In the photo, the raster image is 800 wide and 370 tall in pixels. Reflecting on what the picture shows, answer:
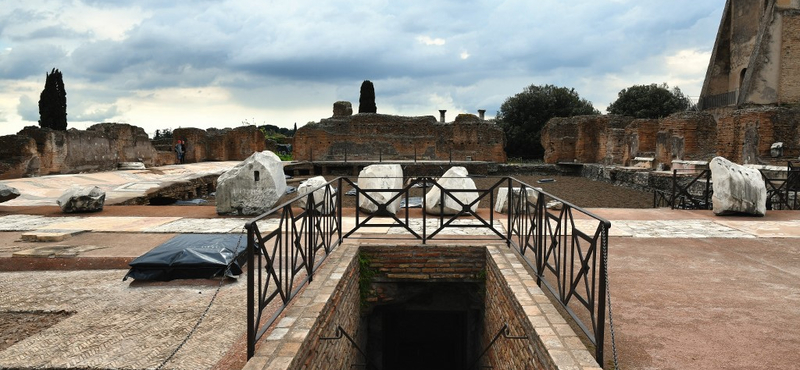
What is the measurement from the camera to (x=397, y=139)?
33.1m

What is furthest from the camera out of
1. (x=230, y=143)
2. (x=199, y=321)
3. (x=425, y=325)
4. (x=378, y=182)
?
(x=230, y=143)

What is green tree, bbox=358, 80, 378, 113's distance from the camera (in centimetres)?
3884

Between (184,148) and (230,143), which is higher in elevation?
(230,143)

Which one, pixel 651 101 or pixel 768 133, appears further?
pixel 651 101

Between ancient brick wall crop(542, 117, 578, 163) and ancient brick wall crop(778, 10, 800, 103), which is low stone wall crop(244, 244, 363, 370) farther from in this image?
ancient brick wall crop(542, 117, 578, 163)

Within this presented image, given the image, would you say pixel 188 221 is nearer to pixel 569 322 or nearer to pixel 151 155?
pixel 569 322

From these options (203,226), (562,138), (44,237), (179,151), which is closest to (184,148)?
(179,151)

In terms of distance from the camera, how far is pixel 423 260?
6.01 m

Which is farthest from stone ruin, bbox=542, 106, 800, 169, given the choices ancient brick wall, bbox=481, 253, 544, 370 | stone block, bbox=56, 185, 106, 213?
stone block, bbox=56, 185, 106, 213

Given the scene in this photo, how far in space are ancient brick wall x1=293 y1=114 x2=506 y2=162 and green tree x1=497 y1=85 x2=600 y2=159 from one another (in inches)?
258

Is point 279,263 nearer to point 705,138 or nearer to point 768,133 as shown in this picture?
point 768,133

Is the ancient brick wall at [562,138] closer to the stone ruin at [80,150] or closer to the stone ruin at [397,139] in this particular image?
the stone ruin at [397,139]

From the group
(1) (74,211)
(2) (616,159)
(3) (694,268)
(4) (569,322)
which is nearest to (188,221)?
(1) (74,211)

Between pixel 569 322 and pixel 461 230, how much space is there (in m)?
3.56
